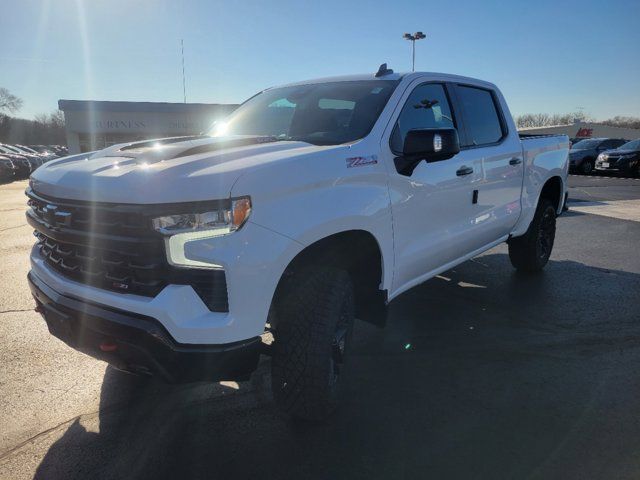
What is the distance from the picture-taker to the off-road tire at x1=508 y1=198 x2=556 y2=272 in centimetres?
548

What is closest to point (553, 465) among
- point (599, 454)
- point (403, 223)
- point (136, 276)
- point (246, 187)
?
point (599, 454)

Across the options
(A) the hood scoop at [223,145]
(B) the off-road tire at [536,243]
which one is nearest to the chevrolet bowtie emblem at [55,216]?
(A) the hood scoop at [223,145]

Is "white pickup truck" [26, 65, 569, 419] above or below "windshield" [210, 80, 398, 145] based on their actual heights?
below

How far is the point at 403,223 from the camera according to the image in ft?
10.2

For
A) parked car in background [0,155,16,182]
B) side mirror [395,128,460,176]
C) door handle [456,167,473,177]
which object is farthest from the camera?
parked car in background [0,155,16,182]

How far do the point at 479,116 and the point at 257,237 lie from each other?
293 centimetres

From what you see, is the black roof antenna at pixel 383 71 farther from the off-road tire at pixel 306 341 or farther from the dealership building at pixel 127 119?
the dealership building at pixel 127 119

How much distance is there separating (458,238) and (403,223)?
36.0 inches

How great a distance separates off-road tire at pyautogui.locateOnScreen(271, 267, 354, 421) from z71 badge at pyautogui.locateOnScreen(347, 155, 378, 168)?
1.91ft

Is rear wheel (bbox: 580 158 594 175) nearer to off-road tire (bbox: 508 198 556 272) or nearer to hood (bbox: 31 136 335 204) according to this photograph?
off-road tire (bbox: 508 198 556 272)

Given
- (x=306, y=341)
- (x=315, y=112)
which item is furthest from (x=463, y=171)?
(x=306, y=341)

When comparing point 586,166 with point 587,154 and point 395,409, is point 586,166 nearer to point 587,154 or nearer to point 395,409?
point 587,154

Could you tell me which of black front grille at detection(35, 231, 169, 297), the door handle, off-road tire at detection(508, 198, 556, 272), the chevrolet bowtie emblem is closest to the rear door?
the door handle

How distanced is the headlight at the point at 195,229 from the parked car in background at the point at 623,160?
2176 centimetres
